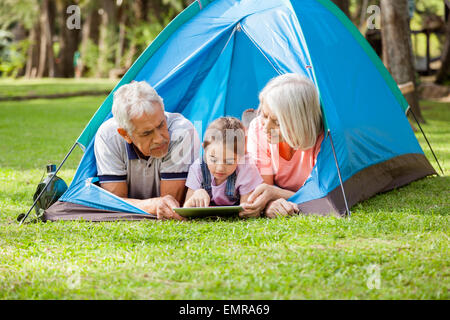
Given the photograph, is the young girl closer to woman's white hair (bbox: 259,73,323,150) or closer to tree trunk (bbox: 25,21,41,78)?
woman's white hair (bbox: 259,73,323,150)

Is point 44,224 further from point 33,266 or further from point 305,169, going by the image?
point 305,169

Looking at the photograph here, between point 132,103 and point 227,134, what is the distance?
61 centimetres

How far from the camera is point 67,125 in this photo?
1070 cm

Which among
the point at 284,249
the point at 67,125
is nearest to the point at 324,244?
the point at 284,249

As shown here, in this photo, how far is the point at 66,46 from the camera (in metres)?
24.3

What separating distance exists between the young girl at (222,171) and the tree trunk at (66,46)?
2107cm

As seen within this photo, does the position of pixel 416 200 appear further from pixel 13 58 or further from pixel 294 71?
pixel 13 58

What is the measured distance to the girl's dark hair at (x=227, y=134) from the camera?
3.75m

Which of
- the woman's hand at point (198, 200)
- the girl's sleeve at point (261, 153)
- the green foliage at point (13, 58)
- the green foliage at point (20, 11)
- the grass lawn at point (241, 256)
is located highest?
the green foliage at point (20, 11)

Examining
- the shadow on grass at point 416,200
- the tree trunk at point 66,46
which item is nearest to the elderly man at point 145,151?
the shadow on grass at point 416,200

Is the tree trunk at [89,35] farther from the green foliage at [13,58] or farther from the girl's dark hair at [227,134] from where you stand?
the girl's dark hair at [227,134]

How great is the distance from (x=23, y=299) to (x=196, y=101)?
2.87m

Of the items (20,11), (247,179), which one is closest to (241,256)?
(247,179)

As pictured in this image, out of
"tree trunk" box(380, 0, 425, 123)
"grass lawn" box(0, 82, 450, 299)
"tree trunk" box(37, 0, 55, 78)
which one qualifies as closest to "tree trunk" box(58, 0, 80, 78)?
"tree trunk" box(37, 0, 55, 78)
